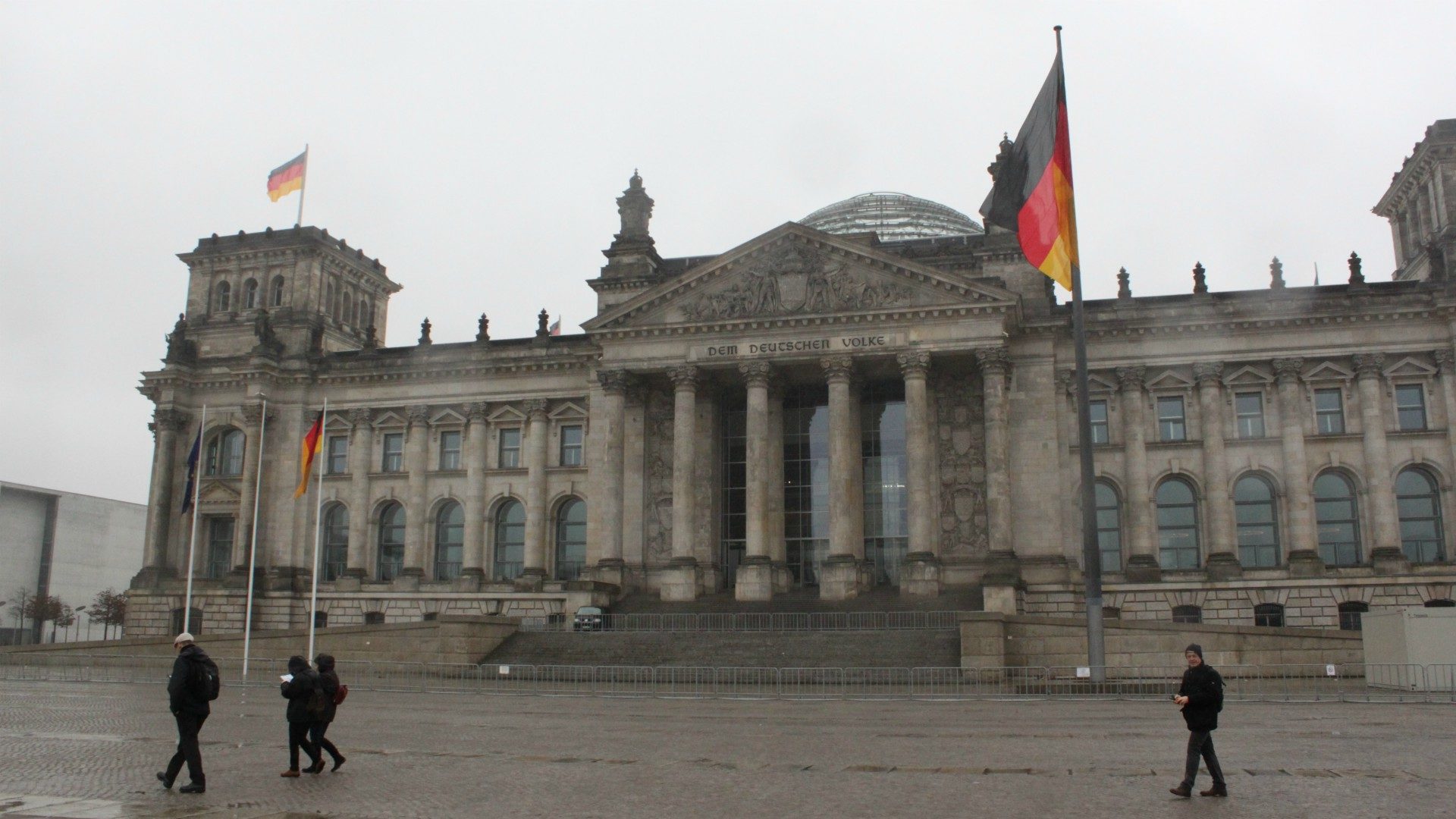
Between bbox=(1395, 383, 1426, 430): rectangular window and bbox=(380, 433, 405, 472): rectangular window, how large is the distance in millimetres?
44856

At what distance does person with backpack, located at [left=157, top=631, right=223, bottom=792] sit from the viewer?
1381 centimetres

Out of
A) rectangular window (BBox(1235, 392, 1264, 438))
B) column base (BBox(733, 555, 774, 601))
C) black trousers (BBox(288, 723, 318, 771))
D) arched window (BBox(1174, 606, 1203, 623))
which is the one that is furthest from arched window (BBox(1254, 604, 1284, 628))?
black trousers (BBox(288, 723, 318, 771))

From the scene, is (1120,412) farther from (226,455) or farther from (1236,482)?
(226,455)

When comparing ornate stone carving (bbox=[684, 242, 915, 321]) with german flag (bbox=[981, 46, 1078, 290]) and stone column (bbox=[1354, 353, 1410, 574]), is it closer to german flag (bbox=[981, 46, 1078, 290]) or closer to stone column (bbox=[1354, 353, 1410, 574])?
german flag (bbox=[981, 46, 1078, 290])

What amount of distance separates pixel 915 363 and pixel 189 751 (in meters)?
37.6

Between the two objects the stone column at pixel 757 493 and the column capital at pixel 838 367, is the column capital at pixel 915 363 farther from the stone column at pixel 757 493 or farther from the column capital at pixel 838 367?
the stone column at pixel 757 493

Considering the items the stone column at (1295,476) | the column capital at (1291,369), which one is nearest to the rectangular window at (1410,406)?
the stone column at (1295,476)

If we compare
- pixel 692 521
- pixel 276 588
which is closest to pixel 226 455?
pixel 276 588

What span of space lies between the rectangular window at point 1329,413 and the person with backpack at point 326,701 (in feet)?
149

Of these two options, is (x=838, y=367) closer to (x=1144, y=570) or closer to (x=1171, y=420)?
(x=1171, y=420)

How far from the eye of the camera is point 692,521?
51.6 meters

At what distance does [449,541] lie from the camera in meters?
60.6

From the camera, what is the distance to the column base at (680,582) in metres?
49.3

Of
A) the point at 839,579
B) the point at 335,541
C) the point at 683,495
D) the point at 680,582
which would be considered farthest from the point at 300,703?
the point at 335,541
